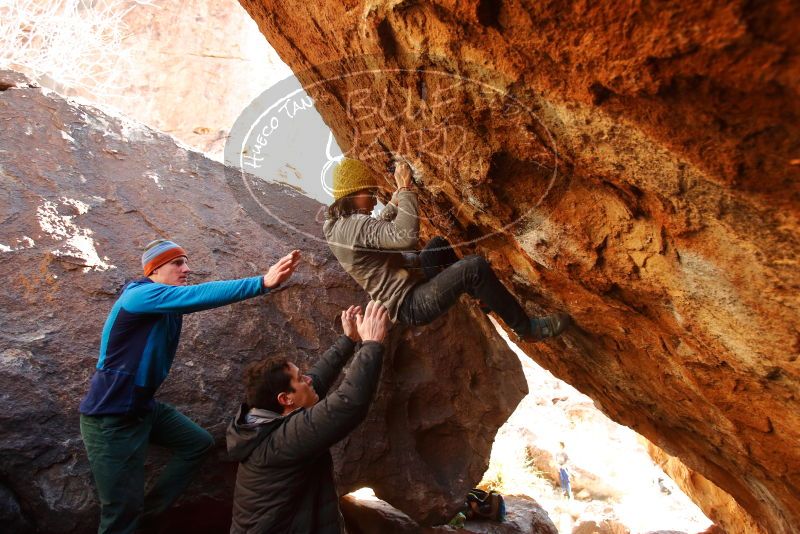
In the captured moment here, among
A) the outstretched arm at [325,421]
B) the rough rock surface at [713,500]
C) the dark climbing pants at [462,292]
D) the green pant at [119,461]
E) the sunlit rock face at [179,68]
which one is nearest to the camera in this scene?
the outstretched arm at [325,421]

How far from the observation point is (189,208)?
183 inches

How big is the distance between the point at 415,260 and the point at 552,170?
139 centimetres

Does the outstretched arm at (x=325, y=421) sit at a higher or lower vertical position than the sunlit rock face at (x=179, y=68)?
lower

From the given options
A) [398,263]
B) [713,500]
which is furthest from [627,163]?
[713,500]

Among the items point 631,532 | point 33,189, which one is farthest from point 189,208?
point 631,532

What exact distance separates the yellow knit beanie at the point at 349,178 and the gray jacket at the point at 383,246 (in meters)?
0.16

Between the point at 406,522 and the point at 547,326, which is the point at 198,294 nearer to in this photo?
the point at 547,326

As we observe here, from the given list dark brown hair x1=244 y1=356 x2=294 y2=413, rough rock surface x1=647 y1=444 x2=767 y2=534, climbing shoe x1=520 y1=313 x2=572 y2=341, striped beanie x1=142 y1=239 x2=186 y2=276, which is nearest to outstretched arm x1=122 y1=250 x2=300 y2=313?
striped beanie x1=142 y1=239 x2=186 y2=276

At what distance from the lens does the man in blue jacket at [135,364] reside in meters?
2.83

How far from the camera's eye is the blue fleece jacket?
280cm

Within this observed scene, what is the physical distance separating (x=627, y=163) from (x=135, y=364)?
2.60 metres

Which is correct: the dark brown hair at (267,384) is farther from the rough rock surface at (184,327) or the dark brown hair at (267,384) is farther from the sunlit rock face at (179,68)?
the sunlit rock face at (179,68)

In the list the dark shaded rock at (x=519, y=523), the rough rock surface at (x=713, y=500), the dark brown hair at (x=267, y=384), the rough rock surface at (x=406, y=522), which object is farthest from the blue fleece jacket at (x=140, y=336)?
the rough rock surface at (x=713, y=500)

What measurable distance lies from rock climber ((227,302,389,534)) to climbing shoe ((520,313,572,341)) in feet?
3.98
